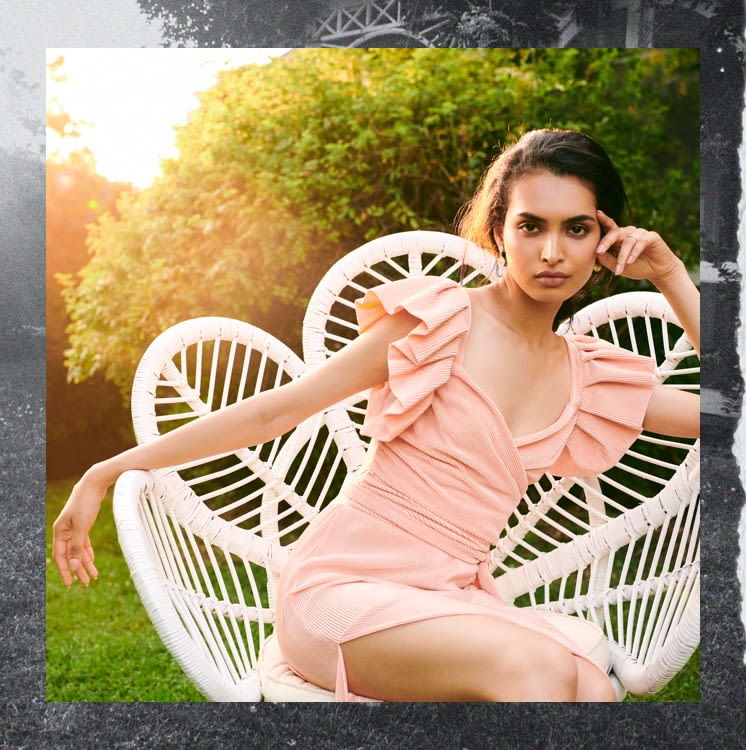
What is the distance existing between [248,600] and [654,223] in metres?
2.08

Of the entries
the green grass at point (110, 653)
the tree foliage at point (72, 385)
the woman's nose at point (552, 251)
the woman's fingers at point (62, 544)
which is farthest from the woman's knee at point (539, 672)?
the tree foliage at point (72, 385)

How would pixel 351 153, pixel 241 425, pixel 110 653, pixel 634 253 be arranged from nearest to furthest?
pixel 241 425 < pixel 634 253 < pixel 110 653 < pixel 351 153

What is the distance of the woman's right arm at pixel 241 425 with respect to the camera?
4.96ft

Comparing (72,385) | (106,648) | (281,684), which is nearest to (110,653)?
(106,648)

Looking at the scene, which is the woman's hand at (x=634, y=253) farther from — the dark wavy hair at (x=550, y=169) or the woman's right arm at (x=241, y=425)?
the woman's right arm at (x=241, y=425)

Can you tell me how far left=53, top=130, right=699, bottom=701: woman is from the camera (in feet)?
4.88

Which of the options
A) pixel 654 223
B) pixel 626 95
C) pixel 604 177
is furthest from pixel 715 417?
pixel 626 95

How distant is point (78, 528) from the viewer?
1493 millimetres

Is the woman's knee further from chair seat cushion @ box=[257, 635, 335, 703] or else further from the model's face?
the model's face

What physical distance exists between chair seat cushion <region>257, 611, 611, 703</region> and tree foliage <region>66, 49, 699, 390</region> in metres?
1.75

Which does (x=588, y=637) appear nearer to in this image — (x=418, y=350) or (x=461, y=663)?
(x=461, y=663)

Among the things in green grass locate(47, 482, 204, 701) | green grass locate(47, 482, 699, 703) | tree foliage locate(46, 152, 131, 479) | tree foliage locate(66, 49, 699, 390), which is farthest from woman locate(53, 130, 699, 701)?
tree foliage locate(46, 152, 131, 479)

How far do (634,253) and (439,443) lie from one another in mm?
503

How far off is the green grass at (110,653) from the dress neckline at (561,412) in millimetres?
997
